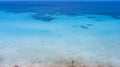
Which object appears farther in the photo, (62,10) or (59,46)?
(62,10)

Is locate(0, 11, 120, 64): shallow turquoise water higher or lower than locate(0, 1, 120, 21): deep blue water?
higher

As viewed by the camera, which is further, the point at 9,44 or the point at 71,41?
the point at 71,41

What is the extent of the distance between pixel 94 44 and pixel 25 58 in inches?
162

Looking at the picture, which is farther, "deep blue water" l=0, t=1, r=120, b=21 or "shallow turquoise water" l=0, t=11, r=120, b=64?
"deep blue water" l=0, t=1, r=120, b=21

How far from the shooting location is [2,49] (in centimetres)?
955

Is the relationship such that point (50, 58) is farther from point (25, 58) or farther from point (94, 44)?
point (94, 44)

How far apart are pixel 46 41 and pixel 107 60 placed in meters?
4.18

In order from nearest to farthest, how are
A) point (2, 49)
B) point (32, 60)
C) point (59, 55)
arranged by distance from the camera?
point (32, 60) → point (59, 55) → point (2, 49)

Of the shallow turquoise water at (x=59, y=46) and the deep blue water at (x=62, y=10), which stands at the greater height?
the shallow turquoise water at (x=59, y=46)

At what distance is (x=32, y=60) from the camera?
323 inches

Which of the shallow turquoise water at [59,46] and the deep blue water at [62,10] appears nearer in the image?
the shallow turquoise water at [59,46]

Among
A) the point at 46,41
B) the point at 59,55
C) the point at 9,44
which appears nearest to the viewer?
the point at 59,55

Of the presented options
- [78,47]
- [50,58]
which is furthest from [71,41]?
[50,58]

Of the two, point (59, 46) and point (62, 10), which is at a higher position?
point (59, 46)
